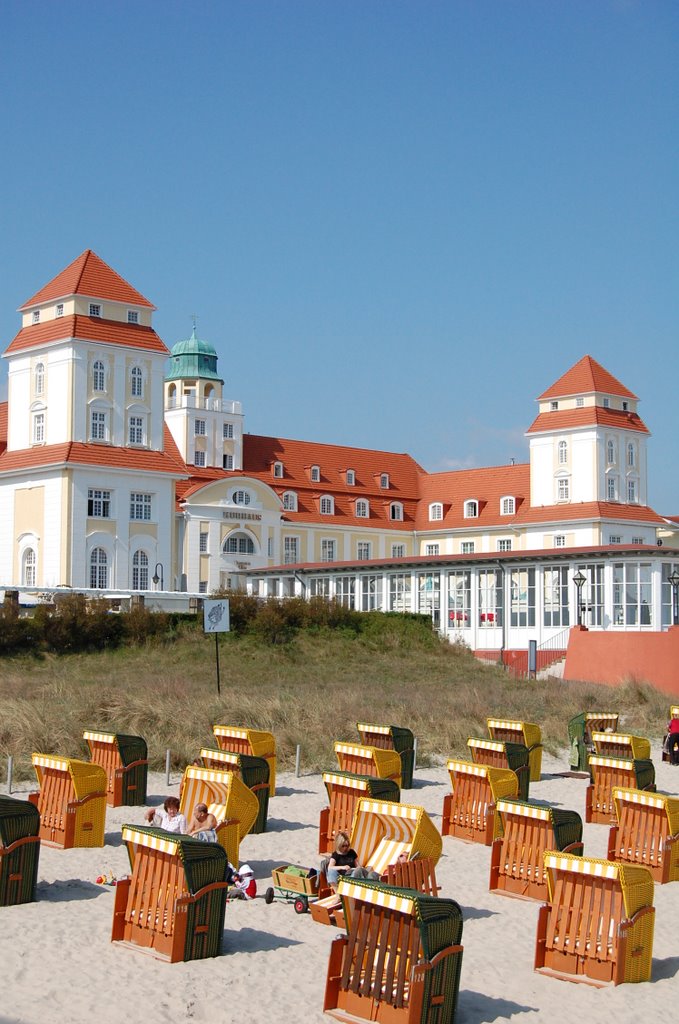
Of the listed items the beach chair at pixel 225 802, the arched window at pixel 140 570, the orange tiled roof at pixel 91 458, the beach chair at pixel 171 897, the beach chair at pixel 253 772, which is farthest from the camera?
the arched window at pixel 140 570

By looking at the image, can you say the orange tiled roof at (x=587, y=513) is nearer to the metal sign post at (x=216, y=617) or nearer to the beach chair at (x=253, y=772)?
the metal sign post at (x=216, y=617)

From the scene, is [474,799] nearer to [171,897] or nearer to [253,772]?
[253,772]

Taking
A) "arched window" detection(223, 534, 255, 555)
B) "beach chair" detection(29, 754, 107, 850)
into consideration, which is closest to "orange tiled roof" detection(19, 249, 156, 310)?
"arched window" detection(223, 534, 255, 555)

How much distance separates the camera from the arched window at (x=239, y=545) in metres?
70.4

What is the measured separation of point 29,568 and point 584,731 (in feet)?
133

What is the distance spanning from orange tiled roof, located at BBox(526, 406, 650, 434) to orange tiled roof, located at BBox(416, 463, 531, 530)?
3546 mm

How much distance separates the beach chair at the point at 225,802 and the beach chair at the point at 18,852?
240cm

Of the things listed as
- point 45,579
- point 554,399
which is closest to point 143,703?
point 45,579

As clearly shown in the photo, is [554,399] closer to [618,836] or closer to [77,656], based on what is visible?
[77,656]

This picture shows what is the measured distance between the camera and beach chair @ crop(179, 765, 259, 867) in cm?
1532

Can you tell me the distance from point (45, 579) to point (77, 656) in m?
17.4

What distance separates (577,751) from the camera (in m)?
24.6

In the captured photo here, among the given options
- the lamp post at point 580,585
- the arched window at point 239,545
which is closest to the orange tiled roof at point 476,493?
the arched window at point 239,545

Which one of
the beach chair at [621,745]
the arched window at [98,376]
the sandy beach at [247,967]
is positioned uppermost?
the arched window at [98,376]
